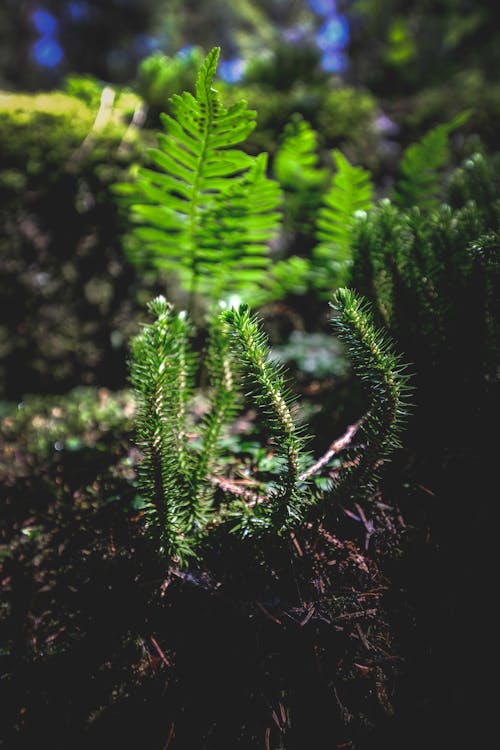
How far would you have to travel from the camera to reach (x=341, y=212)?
2480mm

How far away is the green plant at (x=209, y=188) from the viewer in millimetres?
1582

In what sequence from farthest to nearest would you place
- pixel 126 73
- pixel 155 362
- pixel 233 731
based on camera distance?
pixel 126 73, pixel 155 362, pixel 233 731

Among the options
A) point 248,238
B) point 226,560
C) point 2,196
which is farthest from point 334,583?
point 2,196

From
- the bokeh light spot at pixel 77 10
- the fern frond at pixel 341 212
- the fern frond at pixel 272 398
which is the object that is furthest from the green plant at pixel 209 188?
the bokeh light spot at pixel 77 10

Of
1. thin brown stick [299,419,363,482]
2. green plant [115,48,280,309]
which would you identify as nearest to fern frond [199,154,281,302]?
green plant [115,48,280,309]

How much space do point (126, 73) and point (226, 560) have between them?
23013 mm

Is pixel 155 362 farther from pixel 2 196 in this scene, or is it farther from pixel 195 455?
pixel 2 196

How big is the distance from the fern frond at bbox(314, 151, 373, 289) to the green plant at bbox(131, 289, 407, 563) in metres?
1.16

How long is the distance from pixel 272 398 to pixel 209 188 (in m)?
1.22

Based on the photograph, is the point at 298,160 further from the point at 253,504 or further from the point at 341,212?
the point at 253,504

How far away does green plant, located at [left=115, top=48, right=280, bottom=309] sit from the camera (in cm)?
158

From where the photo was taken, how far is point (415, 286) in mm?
1617

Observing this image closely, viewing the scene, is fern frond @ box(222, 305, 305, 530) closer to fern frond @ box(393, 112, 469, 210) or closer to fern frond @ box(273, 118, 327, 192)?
fern frond @ box(393, 112, 469, 210)

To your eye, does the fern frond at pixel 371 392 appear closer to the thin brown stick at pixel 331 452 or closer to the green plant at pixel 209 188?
the thin brown stick at pixel 331 452
